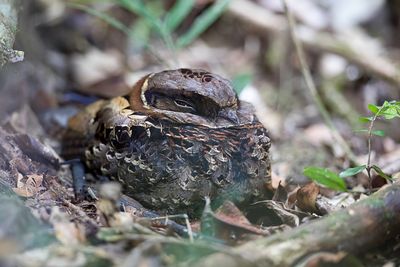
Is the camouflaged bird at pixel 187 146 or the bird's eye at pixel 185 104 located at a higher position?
the bird's eye at pixel 185 104

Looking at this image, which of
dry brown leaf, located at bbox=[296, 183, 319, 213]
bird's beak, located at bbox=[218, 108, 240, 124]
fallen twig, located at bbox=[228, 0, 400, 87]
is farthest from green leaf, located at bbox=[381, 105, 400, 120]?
fallen twig, located at bbox=[228, 0, 400, 87]

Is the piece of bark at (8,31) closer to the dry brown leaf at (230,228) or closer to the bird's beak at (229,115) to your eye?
the bird's beak at (229,115)

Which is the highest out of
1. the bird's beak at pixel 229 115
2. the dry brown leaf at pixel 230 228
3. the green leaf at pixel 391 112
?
the green leaf at pixel 391 112

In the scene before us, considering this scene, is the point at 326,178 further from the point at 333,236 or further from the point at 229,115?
the point at 333,236

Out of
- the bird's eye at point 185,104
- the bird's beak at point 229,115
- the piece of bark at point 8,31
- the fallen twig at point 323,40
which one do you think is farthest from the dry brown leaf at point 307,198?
the fallen twig at point 323,40

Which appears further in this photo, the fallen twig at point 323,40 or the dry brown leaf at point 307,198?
the fallen twig at point 323,40

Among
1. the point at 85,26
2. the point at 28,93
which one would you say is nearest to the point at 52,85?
the point at 28,93

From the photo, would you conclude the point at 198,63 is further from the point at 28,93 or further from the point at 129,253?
the point at 129,253
